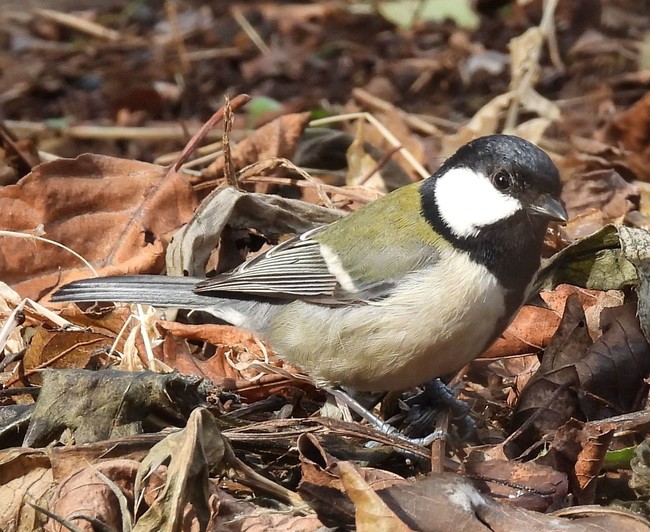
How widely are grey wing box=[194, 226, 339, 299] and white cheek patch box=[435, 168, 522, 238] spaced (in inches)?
16.1

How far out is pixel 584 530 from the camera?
2.02 meters

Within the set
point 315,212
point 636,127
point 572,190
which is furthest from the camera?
point 636,127

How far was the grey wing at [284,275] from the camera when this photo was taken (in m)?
2.91

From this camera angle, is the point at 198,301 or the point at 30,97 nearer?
the point at 198,301

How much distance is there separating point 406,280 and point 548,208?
1.39 ft

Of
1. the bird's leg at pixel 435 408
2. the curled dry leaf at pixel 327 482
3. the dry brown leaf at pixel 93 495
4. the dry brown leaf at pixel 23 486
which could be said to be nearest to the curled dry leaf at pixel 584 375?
the bird's leg at pixel 435 408

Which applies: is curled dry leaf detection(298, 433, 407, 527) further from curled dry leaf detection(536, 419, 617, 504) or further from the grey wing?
the grey wing

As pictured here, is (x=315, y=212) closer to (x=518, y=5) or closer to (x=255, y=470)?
(x=255, y=470)

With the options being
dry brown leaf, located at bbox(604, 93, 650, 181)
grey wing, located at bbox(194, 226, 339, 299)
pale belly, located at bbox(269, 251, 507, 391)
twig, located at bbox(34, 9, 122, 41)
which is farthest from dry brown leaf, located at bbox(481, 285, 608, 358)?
twig, located at bbox(34, 9, 122, 41)

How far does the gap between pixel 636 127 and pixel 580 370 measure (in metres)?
2.31

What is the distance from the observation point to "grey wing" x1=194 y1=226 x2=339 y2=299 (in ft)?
9.55

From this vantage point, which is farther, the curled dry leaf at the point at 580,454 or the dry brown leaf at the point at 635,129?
the dry brown leaf at the point at 635,129

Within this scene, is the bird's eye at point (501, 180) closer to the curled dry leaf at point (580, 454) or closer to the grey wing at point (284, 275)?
the grey wing at point (284, 275)

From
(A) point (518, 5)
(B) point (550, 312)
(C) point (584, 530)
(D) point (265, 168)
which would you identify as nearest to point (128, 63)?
(A) point (518, 5)
